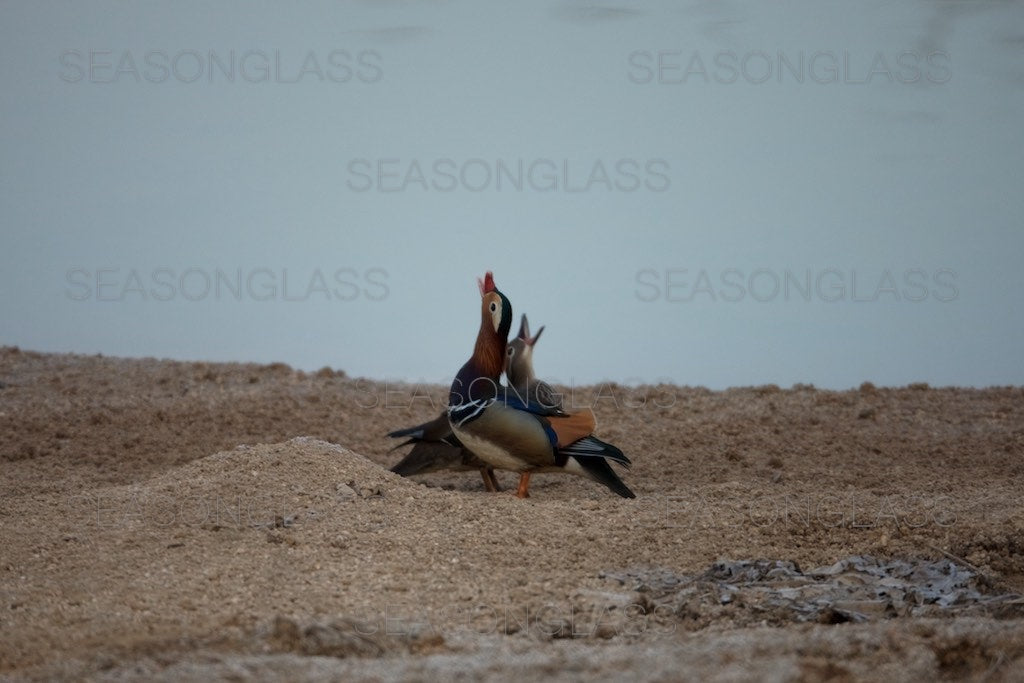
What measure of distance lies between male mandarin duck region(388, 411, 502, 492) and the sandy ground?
421mm

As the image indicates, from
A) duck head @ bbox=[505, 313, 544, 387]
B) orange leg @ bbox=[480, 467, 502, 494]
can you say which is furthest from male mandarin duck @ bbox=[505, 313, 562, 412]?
orange leg @ bbox=[480, 467, 502, 494]

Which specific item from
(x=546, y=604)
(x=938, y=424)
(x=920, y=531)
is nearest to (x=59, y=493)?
(x=546, y=604)

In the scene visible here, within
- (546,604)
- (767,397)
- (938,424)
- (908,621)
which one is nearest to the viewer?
(908,621)

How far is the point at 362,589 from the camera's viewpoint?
526cm

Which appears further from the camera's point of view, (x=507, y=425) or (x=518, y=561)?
(x=507, y=425)

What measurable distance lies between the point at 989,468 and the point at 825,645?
574 cm

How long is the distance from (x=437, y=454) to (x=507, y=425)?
3.00 feet

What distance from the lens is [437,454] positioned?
25.5ft

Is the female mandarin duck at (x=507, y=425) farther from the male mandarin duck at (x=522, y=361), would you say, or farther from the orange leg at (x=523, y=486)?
the male mandarin duck at (x=522, y=361)

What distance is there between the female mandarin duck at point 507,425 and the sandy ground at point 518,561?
0.28 meters

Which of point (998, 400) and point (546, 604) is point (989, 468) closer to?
point (998, 400)

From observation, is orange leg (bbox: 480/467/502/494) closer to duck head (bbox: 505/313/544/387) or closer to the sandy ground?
the sandy ground

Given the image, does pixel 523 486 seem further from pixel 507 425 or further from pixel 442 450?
pixel 442 450

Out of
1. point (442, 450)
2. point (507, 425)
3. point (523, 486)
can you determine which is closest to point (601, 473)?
point (523, 486)
